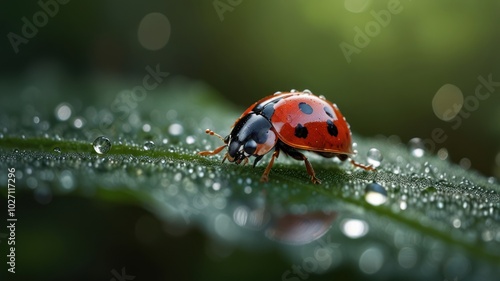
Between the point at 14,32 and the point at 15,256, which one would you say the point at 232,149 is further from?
the point at 14,32

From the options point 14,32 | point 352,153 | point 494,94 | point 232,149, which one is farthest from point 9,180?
point 494,94

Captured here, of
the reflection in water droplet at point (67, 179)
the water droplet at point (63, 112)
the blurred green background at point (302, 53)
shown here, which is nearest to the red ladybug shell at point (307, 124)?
the reflection in water droplet at point (67, 179)

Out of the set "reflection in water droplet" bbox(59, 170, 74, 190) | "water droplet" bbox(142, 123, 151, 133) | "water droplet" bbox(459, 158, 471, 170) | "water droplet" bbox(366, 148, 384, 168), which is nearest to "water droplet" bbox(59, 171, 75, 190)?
"reflection in water droplet" bbox(59, 170, 74, 190)

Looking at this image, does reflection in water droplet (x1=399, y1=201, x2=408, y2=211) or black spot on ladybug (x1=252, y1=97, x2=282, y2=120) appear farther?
black spot on ladybug (x1=252, y1=97, x2=282, y2=120)

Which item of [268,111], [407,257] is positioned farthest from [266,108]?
[407,257]

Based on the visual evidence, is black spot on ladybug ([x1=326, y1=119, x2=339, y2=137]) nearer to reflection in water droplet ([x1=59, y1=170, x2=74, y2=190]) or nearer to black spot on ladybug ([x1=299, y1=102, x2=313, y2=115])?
black spot on ladybug ([x1=299, y1=102, x2=313, y2=115])

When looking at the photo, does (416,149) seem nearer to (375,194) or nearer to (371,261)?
(375,194)
